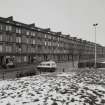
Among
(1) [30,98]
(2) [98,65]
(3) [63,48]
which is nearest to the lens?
(1) [30,98]

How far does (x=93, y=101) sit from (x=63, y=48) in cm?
5877

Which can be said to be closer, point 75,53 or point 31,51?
point 31,51

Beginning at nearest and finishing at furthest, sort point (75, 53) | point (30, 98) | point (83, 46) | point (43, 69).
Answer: point (30, 98) → point (43, 69) → point (75, 53) → point (83, 46)

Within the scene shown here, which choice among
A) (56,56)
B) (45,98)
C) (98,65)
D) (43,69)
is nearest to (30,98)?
(45,98)

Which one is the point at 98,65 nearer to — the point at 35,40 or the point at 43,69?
the point at 43,69

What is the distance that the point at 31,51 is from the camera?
1865 inches

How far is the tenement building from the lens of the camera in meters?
37.9

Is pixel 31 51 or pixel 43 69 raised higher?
pixel 31 51

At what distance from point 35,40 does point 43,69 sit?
24.4 meters

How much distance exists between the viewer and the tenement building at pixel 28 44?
124 ft

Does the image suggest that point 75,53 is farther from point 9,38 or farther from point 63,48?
point 9,38

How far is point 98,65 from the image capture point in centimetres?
3309

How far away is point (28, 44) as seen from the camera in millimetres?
46062

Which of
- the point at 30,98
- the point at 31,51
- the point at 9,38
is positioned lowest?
the point at 30,98
